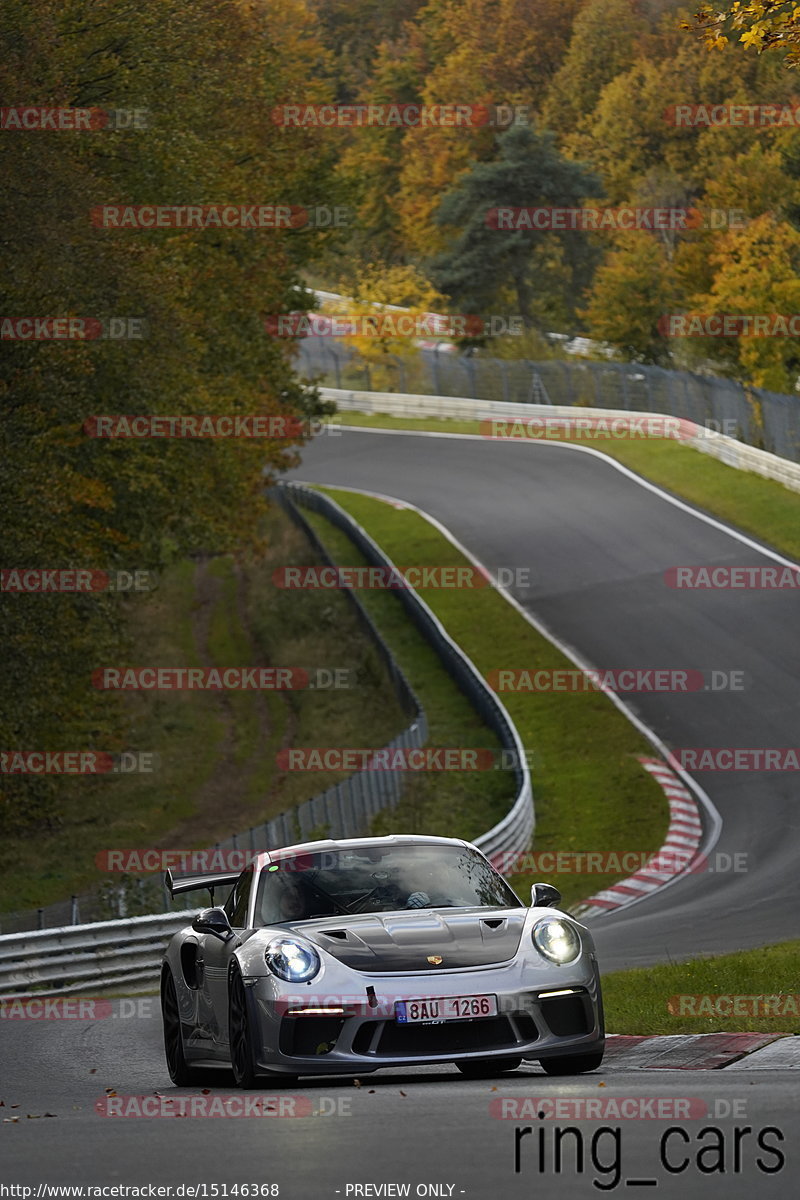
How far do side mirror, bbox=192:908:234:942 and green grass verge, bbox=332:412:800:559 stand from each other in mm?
29429

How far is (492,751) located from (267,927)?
67.5ft

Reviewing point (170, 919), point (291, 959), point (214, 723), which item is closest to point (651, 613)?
point (214, 723)

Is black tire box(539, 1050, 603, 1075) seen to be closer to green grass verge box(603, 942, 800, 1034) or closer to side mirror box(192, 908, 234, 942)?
Answer: green grass verge box(603, 942, 800, 1034)

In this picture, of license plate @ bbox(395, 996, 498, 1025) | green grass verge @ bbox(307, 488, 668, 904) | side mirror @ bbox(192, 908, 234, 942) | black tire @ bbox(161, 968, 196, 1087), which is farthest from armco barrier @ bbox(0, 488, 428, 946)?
license plate @ bbox(395, 996, 498, 1025)

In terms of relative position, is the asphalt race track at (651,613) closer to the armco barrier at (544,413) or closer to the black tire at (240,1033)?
the armco barrier at (544,413)

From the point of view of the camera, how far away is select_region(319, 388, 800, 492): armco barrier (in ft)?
141

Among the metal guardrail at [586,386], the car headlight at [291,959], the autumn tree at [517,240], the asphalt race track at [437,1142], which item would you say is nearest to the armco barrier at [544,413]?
the metal guardrail at [586,386]

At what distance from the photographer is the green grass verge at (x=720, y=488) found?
3925 cm

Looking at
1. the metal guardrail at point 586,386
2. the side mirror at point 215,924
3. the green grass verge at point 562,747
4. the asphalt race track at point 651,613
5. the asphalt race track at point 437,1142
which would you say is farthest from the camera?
the metal guardrail at point 586,386

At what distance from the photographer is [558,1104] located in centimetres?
692

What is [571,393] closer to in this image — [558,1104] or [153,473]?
[153,473]

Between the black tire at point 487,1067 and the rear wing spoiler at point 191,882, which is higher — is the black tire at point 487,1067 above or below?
below

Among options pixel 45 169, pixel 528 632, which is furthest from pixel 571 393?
pixel 45 169

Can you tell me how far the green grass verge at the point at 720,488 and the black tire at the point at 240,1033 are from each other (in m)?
30.0
